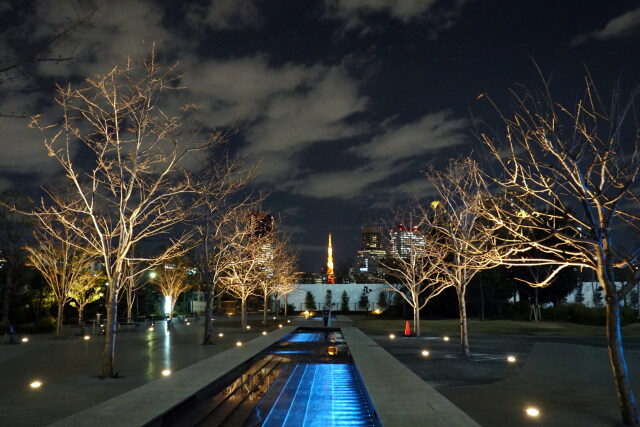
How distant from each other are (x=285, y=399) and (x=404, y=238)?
19531mm

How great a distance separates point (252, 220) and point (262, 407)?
19.2 meters

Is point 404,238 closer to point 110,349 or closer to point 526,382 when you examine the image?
point 526,382

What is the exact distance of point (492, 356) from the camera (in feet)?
57.2

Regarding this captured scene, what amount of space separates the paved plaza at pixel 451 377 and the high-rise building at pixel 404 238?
6891 millimetres

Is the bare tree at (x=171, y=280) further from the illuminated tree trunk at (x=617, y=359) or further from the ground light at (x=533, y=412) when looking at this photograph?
the illuminated tree trunk at (x=617, y=359)

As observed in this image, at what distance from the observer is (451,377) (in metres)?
12.5

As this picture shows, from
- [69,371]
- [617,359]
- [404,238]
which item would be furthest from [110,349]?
[404,238]

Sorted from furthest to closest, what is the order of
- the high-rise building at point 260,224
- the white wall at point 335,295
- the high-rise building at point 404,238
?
the white wall at point 335,295
the high-rise building at point 260,224
the high-rise building at point 404,238

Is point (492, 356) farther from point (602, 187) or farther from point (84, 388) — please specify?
point (84, 388)

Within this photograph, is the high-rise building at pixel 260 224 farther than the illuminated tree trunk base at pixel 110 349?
Yes

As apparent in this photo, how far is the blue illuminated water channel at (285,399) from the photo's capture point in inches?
330

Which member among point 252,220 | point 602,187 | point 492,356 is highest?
point 252,220

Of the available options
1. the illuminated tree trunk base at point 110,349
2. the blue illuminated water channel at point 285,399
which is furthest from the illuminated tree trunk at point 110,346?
the blue illuminated water channel at point 285,399

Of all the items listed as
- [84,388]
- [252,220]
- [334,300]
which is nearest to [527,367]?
[84,388]
